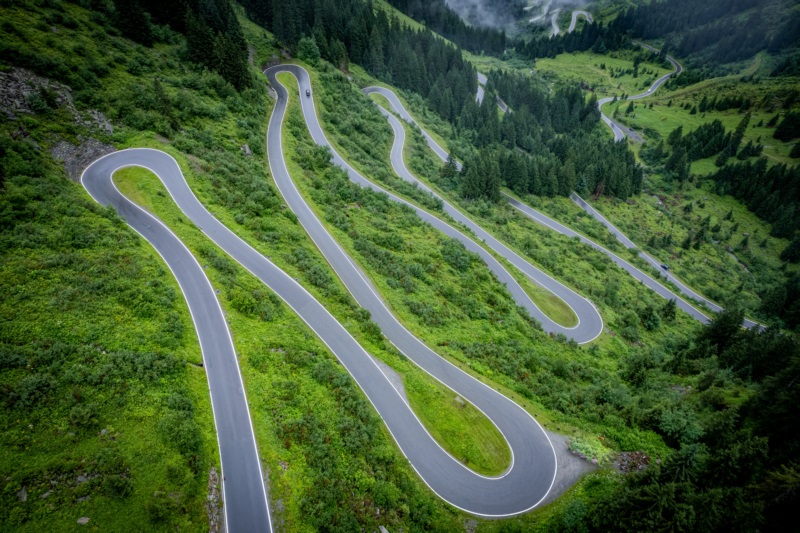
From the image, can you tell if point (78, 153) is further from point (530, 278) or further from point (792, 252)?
point (792, 252)

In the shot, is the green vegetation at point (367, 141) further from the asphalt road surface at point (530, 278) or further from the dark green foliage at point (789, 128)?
the dark green foliage at point (789, 128)

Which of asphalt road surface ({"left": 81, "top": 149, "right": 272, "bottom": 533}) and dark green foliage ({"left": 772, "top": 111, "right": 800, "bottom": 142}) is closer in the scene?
asphalt road surface ({"left": 81, "top": 149, "right": 272, "bottom": 533})

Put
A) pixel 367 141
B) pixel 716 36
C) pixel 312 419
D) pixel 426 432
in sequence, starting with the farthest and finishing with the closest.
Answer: pixel 716 36
pixel 367 141
pixel 426 432
pixel 312 419

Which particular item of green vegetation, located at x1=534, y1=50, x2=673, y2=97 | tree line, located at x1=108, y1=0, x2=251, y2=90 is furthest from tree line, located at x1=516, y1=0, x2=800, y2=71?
tree line, located at x1=108, y1=0, x2=251, y2=90

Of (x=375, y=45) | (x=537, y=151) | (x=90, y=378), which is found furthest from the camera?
(x=537, y=151)

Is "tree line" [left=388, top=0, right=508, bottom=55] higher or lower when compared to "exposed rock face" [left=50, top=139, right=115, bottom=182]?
higher

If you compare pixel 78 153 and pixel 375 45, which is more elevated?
pixel 375 45

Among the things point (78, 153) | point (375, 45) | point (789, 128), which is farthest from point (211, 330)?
point (789, 128)

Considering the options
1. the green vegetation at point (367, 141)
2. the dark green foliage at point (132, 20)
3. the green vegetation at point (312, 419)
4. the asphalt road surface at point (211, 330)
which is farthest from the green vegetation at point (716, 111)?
the dark green foliage at point (132, 20)

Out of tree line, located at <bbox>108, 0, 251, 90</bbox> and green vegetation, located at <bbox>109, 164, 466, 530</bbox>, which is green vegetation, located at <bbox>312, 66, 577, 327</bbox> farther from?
green vegetation, located at <bbox>109, 164, 466, 530</bbox>
